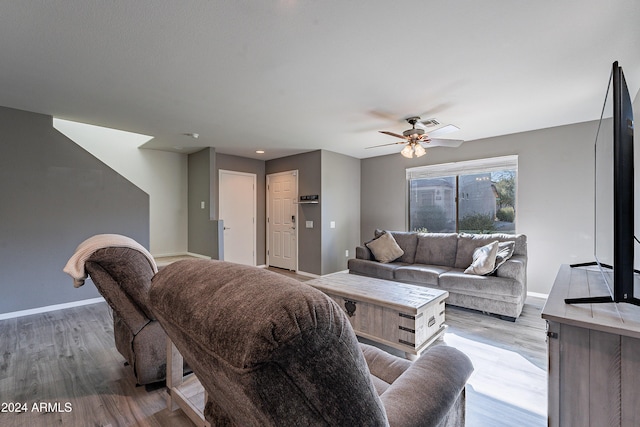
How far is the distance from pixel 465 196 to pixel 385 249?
5.57 feet

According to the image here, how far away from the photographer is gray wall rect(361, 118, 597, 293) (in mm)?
3764

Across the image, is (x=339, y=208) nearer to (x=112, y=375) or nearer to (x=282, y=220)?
(x=282, y=220)

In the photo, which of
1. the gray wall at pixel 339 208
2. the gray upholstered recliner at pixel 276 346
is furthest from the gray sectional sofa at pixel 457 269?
the gray upholstered recliner at pixel 276 346

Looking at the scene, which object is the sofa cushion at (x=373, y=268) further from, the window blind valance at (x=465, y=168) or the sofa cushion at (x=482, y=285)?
the window blind valance at (x=465, y=168)

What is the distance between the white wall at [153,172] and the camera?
4.64 meters

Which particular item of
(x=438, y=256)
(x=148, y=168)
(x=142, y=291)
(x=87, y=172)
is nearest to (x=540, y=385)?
(x=438, y=256)

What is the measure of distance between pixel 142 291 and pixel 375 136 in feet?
12.3

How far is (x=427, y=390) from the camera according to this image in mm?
933

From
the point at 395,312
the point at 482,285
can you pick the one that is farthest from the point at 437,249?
the point at 395,312

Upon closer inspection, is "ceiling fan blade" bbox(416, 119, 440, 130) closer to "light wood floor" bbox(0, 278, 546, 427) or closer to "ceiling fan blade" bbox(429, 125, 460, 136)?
"ceiling fan blade" bbox(429, 125, 460, 136)

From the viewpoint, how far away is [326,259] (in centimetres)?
538

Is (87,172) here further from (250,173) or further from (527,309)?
(527,309)

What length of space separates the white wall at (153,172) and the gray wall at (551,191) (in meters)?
5.31

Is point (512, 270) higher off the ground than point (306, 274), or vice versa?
point (512, 270)
